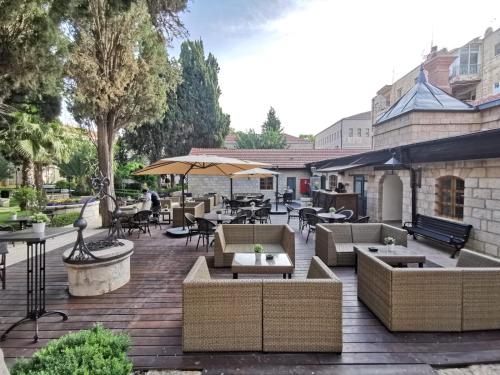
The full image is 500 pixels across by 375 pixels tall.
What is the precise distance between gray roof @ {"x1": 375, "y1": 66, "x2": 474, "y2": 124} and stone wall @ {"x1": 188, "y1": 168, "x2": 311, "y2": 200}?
8.78 meters

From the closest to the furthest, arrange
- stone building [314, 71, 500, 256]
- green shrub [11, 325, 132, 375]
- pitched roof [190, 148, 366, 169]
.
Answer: green shrub [11, 325, 132, 375], stone building [314, 71, 500, 256], pitched roof [190, 148, 366, 169]

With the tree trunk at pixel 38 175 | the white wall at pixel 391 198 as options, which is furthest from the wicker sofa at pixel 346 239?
the tree trunk at pixel 38 175

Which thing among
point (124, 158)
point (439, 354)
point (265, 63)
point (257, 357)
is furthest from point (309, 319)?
point (124, 158)

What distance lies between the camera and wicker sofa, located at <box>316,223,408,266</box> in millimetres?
5797

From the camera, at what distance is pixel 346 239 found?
6.27m

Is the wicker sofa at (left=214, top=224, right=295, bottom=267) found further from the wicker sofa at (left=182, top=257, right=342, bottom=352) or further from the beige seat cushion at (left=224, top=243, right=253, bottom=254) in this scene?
the wicker sofa at (left=182, top=257, right=342, bottom=352)

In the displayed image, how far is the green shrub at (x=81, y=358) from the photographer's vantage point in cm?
187

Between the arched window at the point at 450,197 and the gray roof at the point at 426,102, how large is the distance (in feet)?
16.1

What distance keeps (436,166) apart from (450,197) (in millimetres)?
987

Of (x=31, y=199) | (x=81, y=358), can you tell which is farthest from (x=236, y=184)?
(x=81, y=358)

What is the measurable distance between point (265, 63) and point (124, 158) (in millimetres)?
20288

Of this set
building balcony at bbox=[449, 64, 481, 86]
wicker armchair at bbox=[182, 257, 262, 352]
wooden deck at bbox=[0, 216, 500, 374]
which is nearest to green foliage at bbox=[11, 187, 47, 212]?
wooden deck at bbox=[0, 216, 500, 374]

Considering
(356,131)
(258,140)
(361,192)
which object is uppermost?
(356,131)

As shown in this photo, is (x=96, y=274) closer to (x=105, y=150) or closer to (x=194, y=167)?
(x=194, y=167)
